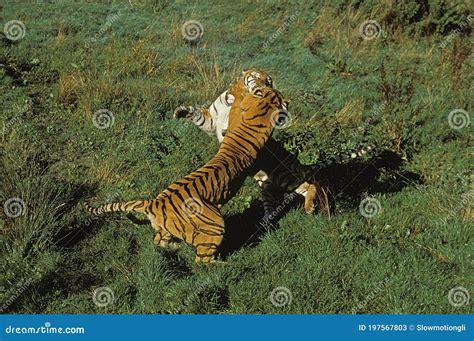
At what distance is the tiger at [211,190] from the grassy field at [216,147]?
1.31 ft

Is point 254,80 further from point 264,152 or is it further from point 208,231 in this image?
point 208,231

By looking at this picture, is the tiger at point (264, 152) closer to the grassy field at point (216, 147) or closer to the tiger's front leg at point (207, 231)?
the grassy field at point (216, 147)

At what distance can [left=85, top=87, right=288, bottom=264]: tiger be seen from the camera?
5684mm

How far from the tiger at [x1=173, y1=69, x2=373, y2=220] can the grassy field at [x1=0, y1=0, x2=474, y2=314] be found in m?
0.24

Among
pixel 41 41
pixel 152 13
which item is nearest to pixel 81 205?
pixel 41 41

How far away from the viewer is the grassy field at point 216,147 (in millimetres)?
5938

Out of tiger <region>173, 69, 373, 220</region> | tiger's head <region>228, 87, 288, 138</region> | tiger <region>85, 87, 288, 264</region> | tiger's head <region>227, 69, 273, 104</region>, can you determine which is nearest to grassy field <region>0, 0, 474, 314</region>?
tiger <region>173, 69, 373, 220</region>

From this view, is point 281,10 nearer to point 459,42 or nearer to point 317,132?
point 459,42

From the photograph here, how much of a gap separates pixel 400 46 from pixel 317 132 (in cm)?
460

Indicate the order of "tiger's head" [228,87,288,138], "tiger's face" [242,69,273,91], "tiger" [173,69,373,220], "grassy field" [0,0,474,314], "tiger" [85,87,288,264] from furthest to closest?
1. "tiger" [173,69,373,220]
2. "tiger's face" [242,69,273,91]
3. "tiger's head" [228,87,288,138]
4. "grassy field" [0,0,474,314]
5. "tiger" [85,87,288,264]

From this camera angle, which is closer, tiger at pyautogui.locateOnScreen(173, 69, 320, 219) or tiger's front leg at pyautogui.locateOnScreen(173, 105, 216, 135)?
tiger at pyautogui.locateOnScreen(173, 69, 320, 219)

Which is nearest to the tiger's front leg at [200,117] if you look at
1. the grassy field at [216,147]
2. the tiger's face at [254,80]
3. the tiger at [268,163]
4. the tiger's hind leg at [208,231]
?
the tiger at [268,163]

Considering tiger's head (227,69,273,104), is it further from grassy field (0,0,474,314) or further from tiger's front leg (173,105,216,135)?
grassy field (0,0,474,314)

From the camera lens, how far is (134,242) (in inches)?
257
